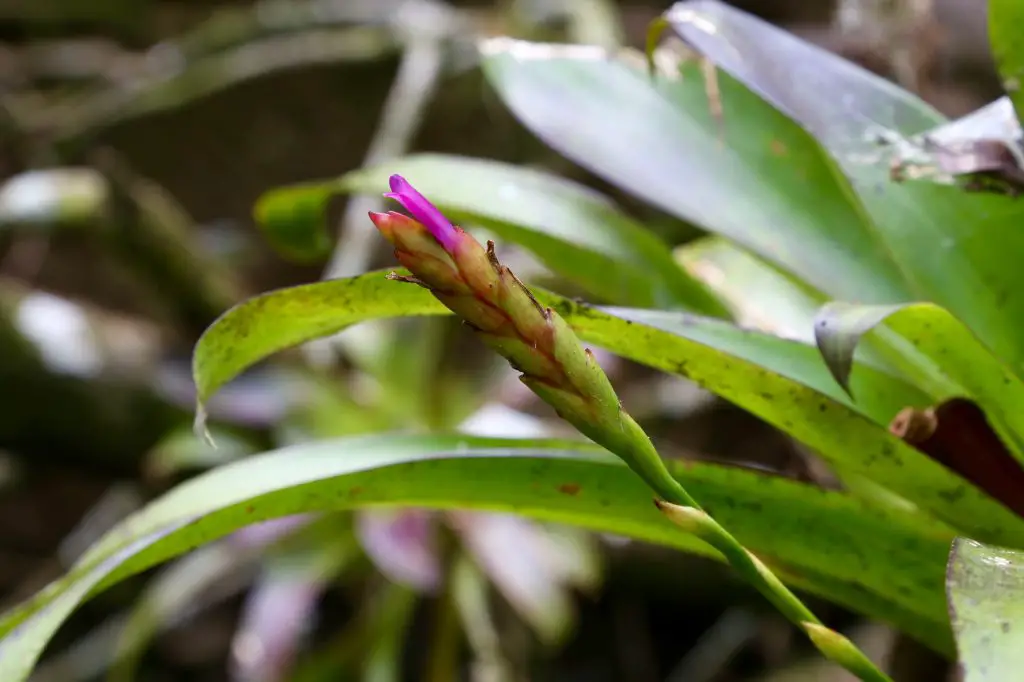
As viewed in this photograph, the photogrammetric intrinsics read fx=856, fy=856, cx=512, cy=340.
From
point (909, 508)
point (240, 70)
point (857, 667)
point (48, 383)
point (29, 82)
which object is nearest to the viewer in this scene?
point (857, 667)

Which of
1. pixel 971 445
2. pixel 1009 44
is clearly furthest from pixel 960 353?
pixel 1009 44

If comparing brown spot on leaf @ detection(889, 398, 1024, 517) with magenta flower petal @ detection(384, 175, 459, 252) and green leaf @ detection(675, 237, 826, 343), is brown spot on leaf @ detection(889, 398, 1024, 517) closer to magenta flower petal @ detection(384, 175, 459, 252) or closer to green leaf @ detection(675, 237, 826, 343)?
green leaf @ detection(675, 237, 826, 343)

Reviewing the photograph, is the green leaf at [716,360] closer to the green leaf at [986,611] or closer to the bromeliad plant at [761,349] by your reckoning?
the bromeliad plant at [761,349]

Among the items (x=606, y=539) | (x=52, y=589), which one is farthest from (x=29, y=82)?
(x=52, y=589)

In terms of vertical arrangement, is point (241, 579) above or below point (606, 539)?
above

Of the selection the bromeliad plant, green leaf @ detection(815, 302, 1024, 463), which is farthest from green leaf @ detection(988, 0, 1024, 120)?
green leaf @ detection(815, 302, 1024, 463)

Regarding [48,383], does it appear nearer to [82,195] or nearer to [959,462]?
[82,195]

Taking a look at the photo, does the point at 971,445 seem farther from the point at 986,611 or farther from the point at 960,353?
the point at 986,611
